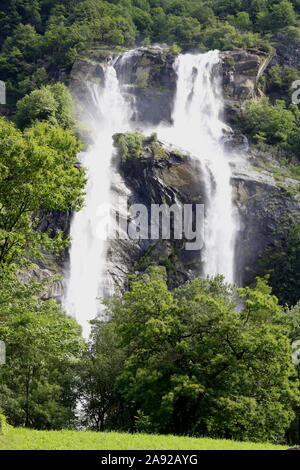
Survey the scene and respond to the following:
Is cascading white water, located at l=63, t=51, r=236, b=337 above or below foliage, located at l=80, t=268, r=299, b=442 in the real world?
above

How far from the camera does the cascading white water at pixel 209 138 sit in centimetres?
4672

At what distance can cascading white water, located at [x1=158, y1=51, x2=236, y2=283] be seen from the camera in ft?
153

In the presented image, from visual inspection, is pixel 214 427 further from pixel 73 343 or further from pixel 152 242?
pixel 152 242

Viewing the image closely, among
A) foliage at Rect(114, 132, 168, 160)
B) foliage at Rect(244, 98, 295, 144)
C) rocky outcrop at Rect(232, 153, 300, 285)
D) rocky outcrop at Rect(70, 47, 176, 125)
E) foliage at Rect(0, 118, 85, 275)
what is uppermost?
rocky outcrop at Rect(70, 47, 176, 125)

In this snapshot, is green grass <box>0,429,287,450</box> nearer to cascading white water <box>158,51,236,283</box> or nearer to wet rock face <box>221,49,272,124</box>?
cascading white water <box>158,51,236,283</box>

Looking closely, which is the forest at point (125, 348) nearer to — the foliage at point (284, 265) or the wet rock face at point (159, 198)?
the wet rock face at point (159, 198)

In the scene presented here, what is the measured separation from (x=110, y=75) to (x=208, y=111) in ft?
40.8

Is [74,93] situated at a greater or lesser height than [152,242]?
greater

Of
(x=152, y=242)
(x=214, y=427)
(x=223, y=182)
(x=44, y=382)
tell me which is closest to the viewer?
(x=214, y=427)

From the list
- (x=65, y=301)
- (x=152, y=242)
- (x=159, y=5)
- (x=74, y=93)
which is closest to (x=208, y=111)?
(x=74, y=93)

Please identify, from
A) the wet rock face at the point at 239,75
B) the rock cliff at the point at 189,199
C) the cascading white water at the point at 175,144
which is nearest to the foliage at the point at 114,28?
the wet rock face at the point at 239,75

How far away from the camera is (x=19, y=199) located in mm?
16641

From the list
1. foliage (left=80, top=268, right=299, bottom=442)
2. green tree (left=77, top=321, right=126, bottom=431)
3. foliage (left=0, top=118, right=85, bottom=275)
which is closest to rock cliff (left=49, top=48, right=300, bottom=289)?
green tree (left=77, top=321, right=126, bottom=431)

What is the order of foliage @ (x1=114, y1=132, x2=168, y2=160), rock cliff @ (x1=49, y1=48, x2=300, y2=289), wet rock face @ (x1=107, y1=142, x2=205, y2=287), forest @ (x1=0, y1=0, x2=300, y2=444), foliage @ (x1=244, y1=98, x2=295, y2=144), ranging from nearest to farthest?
forest @ (x1=0, y1=0, x2=300, y2=444), wet rock face @ (x1=107, y1=142, x2=205, y2=287), rock cliff @ (x1=49, y1=48, x2=300, y2=289), foliage @ (x1=114, y1=132, x2=168, y2=160), foliage @ (x1=244, y1=98, x2=295, y2=144)
